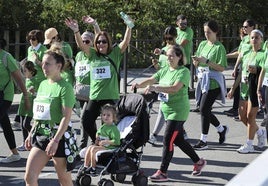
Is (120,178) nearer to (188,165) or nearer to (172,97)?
(172,97)

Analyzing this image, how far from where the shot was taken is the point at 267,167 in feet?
6.56

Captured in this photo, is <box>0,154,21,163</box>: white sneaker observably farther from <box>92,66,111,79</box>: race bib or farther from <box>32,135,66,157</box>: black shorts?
<box>32,135,66,157</box>: black shorts

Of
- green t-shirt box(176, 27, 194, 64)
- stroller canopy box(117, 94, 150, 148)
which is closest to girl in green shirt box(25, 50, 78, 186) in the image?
stroller canopy box(117, 94, 150, 148)

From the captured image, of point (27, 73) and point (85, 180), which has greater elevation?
point (27, 73)

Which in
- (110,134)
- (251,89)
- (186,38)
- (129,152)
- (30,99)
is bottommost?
(129,152)

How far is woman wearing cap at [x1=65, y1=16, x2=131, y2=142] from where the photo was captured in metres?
7.23

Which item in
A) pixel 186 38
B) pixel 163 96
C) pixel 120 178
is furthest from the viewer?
pixel 186 38

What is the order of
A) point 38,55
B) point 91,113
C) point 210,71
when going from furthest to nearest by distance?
point 38,55
point 210,71
point 91,113

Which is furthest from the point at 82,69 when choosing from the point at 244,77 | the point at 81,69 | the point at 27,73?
the point at 244,77

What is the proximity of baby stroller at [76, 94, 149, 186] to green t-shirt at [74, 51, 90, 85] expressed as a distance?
136cm

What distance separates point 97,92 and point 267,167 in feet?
17.7

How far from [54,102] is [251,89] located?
4.06 metres

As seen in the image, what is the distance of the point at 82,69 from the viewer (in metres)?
7.91

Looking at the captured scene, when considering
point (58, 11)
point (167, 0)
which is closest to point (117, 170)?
point (58, 11)
